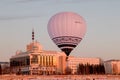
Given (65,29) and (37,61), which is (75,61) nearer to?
(37,61)

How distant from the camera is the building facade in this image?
13338cm

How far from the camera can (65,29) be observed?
53812mm

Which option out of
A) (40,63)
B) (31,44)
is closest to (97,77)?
(40,63)

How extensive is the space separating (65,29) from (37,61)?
8183 centimetres

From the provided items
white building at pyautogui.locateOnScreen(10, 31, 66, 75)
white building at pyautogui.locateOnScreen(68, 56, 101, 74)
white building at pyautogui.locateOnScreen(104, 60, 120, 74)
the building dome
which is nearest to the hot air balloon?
white building at pyautogui.locateOnScreen(10, 31, 66, 75)

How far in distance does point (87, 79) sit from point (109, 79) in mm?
6083

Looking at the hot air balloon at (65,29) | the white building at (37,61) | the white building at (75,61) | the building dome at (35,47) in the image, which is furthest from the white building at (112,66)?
the hot air balloon at (65,29)

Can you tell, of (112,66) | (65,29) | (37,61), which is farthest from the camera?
(112,66)

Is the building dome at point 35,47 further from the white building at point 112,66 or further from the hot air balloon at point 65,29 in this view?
the hot air balloon at point 65,29

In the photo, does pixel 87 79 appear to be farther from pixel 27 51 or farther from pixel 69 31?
pixel 27 51

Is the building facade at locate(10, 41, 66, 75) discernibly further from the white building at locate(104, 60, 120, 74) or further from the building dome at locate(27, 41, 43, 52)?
the white building at locate(104, 60, 120, 74)

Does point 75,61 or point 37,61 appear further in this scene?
point 75,61

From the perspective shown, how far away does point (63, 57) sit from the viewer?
142 metres

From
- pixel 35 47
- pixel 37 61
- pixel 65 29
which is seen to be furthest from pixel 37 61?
pixel 65 29
